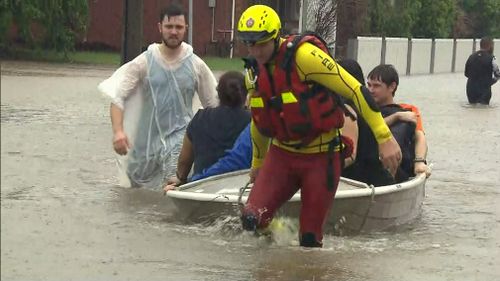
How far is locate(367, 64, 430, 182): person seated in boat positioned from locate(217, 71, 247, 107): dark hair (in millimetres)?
1058

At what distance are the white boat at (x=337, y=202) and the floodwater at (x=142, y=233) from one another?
0.34 ft

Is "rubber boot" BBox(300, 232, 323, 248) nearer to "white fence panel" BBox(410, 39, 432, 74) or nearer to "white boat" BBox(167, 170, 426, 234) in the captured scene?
"white boat" BBox(167, 170, 426, 234)

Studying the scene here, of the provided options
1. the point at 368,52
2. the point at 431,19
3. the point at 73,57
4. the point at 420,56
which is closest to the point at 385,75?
the point at 73,57

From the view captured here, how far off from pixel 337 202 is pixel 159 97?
7.11ft

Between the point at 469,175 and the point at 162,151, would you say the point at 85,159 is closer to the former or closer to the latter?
the point at 162,151

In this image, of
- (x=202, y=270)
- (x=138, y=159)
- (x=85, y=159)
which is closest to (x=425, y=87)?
(x=85, y=159)

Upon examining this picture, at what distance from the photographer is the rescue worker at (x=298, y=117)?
18.1 ft

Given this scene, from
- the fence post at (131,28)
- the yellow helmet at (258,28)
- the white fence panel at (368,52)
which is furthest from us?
the white fence panel at (368,52)

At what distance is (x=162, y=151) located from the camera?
8.95 metres

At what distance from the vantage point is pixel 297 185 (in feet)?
19.5

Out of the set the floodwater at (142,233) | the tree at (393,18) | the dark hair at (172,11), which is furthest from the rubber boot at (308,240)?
the tree at (393,18)

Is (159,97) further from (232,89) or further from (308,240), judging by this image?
(308,240)

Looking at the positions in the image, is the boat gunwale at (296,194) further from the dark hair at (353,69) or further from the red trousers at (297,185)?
the red trousers at (297,185)

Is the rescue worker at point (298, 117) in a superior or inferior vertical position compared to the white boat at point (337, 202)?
superior
